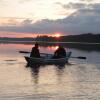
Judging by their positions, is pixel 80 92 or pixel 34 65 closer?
pixel 80 92

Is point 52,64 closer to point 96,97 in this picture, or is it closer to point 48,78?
point 48,78

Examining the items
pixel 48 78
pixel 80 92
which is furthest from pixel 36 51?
pixel 80 92

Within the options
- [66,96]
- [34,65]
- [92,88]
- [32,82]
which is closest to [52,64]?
[34,65]

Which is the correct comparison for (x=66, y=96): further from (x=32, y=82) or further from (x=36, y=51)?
(x=36, y=51)

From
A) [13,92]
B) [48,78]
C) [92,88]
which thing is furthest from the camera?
[48,78]

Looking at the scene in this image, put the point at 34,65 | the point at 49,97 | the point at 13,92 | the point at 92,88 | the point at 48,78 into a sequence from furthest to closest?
the point at 34,65 < the point at 48,78 < the point at 92,88 < the point at 13,92 < the point at 49,97

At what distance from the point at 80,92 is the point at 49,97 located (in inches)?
92.4

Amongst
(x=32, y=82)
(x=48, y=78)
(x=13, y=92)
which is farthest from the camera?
(x=48, y=78)

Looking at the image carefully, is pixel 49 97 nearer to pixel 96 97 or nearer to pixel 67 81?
pixel 96 97

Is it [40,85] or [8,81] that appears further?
[8,81]

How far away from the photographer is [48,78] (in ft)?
87.1

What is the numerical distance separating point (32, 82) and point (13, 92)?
14.3ft

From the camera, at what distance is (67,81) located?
25.0 metres

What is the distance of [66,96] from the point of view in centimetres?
1905
